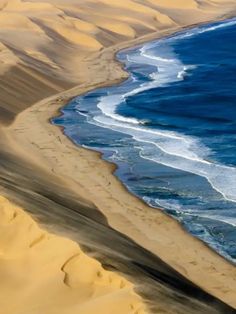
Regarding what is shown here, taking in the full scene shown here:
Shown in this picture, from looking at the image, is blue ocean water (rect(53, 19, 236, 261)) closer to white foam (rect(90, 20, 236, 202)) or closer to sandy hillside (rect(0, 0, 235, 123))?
white foam (rect(90, 20, 236, 202))

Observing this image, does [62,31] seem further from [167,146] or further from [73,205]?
[73,205]

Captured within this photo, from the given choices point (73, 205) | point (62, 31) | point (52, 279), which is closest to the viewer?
point (52, 279)

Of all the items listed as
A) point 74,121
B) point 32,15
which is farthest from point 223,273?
point 32,15

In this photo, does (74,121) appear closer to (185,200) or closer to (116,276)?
(185,200)

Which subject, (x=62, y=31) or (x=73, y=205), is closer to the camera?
(x=73, y=205)

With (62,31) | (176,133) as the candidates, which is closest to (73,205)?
(176,133)

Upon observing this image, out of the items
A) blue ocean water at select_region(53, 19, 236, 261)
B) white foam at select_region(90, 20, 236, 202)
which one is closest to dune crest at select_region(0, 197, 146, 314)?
blue ocean water at select_region(53, 19, 236, 261)

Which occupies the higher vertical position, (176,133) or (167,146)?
(167,146)

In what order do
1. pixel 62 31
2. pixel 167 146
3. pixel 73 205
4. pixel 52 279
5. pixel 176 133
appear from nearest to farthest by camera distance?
pixel 52 279
pixel 73 205
pixel 167 146
pixel 176 133
pixel 62 31

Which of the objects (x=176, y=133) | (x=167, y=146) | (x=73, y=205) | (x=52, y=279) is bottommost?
(x=176, y=133)
